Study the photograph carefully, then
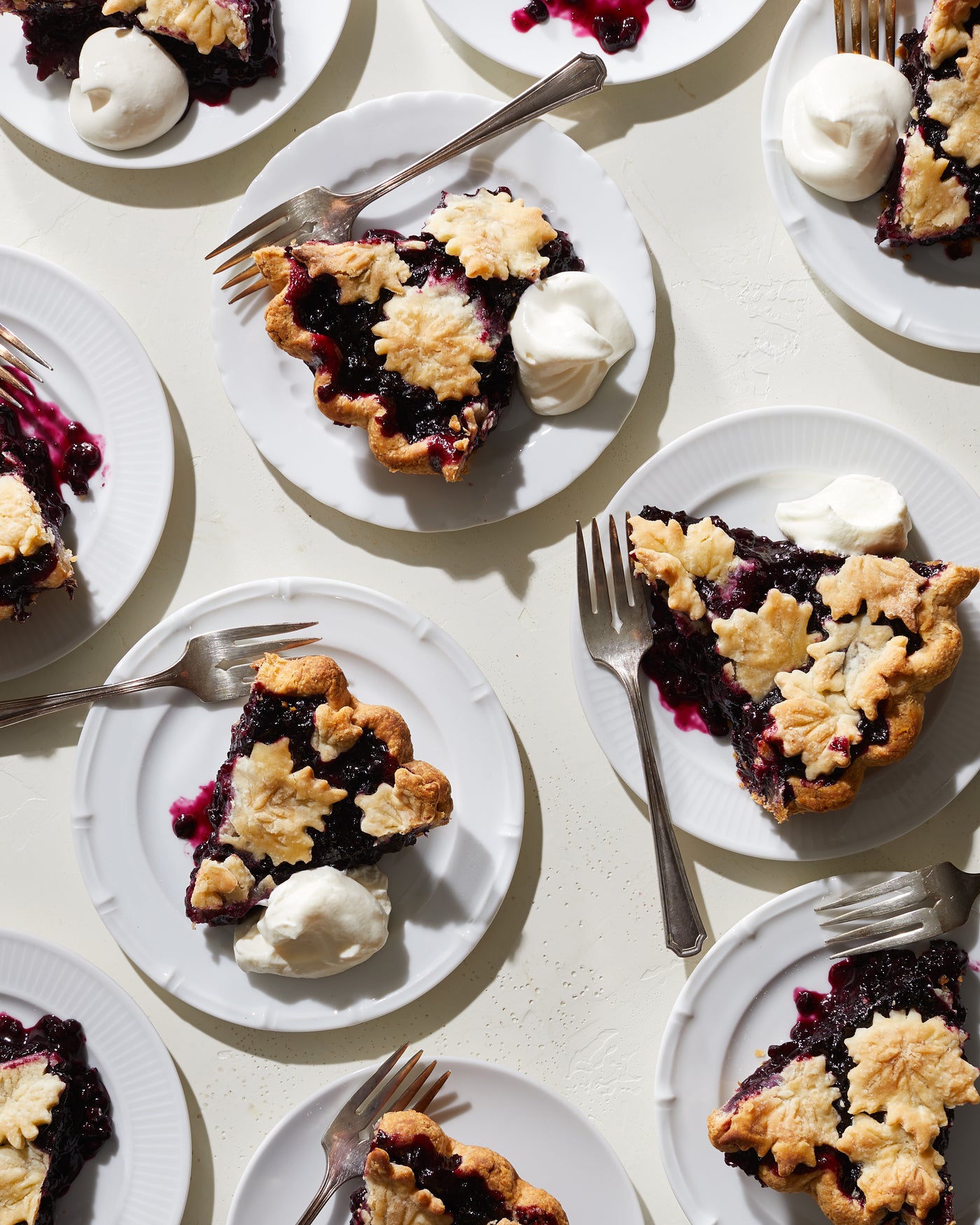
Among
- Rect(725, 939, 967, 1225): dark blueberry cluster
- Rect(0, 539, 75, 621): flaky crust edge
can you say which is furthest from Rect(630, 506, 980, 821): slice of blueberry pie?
Rect(0, 539, 75, 621): flaky crust edge

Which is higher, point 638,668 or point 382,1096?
point 638,668

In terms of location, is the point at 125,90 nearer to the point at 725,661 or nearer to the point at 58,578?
the point at 58,578

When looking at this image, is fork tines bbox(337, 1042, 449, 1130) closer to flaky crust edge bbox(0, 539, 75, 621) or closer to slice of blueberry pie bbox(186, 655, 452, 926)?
slice of blueberry pie bbox(186, 655, 452, 926)

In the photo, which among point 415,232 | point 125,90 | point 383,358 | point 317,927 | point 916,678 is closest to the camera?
point 916,678

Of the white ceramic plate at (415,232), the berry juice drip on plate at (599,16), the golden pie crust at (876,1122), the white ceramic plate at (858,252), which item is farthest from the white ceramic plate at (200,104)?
the golden pie crust at (876,1122)

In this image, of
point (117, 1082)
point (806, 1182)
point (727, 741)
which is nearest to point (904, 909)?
point (727, 741)

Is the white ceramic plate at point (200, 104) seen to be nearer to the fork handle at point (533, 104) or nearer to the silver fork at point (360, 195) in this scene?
the silver fork at point (360, 195)
